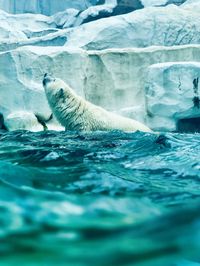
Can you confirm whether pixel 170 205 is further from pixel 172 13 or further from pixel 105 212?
pixel 172 13

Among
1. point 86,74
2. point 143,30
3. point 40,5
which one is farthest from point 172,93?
point 40,5

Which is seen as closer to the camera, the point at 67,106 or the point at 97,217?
the point at 97,217

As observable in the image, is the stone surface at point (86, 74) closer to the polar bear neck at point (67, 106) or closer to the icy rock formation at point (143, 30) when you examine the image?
the icy rock formation at point (143, 30)

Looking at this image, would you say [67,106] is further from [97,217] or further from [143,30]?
[97,217]

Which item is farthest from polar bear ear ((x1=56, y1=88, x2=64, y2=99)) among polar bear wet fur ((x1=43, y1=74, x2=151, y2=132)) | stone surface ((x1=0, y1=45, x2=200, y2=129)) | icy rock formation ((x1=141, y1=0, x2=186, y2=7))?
icy rock formation ((x1=141, y1=0, x2=186, y2=7))

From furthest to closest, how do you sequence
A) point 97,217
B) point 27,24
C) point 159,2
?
point 27,24 < point 159,2 < point 97,217

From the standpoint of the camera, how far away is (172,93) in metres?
9.23

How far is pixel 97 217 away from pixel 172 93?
8.02 metres

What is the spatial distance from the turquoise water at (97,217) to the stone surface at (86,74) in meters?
7.29

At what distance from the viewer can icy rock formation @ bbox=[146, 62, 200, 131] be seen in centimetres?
911

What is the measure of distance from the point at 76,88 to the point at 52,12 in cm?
1789

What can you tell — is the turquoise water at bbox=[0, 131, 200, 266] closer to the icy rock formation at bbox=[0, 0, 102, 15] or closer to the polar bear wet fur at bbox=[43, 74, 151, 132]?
the polar bear wet fur at bbox=[43, 74, 151, 132]

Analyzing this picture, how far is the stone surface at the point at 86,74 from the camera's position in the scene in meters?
10.2

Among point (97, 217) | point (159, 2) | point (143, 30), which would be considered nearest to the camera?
point (97, 217)
